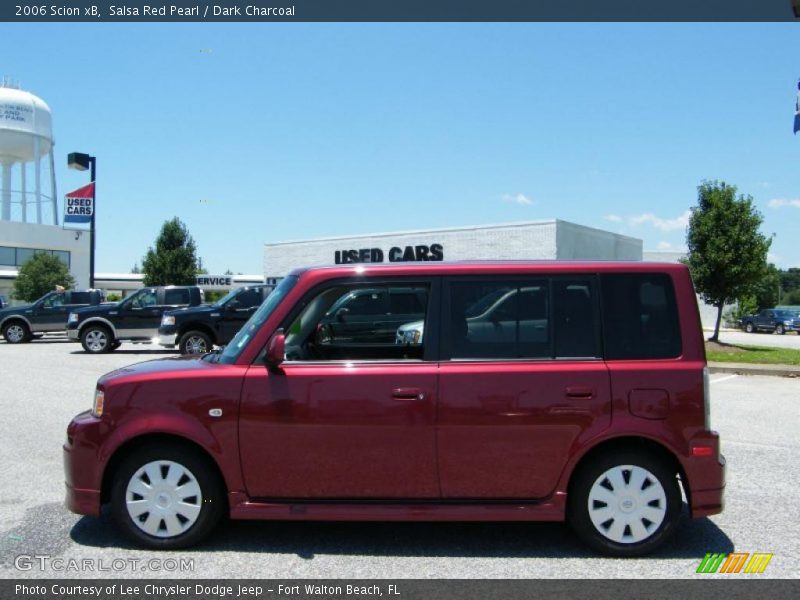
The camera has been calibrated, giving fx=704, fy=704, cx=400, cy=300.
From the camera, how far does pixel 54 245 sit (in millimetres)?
56438

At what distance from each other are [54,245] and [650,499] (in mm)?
59981

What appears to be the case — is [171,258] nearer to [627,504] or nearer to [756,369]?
[756,369]

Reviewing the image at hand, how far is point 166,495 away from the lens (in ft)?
14.5

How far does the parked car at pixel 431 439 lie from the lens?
4344 millimetres

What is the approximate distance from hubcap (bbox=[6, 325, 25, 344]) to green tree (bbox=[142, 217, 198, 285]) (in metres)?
19.3

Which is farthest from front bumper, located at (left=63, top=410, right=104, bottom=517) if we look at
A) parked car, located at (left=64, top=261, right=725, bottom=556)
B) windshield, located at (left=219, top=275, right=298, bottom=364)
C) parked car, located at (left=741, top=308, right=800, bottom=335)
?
parked car, located at (left=741, top=308, right=800, bottom=335)

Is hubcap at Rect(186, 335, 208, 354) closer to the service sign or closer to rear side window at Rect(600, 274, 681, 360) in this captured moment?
rear side window at Rect(600, 274, 681, 360)

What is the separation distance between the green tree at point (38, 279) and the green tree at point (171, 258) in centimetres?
500

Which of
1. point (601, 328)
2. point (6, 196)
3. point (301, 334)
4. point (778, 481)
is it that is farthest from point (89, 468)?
point (6, 196)

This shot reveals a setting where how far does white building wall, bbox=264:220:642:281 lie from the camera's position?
27594 mm

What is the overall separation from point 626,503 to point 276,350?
7.77ft

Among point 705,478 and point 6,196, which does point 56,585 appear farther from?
point 6,196

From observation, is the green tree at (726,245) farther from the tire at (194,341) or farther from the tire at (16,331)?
the tire at (16,331)

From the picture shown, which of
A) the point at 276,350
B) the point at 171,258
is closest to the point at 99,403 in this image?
the point at 276,350
